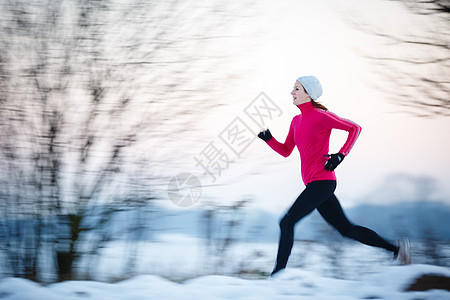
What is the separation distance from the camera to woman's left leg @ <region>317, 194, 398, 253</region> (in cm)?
314

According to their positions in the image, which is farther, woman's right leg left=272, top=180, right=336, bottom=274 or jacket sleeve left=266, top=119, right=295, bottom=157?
jacket sleeve left=266, top=119, right=295, bottom=157

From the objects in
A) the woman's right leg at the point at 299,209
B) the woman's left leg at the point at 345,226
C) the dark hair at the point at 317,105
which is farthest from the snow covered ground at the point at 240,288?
the dark hair at the point at 317,105

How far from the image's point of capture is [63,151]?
13.0ft

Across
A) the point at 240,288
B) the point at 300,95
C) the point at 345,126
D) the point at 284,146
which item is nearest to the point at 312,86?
the point at 300,95

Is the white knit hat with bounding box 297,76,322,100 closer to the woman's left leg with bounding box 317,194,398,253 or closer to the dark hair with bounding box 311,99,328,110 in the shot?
the dark hair with bounding box 311,99,328,110

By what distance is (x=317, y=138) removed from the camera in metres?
3.04

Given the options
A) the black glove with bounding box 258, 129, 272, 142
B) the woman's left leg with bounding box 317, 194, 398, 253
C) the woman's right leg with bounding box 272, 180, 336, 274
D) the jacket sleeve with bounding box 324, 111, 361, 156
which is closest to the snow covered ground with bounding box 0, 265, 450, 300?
the woman's right leg with bounding box 272, 180, 336, 274

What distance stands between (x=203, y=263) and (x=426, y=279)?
223 cm

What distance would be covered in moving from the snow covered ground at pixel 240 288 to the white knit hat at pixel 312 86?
4.38 ft

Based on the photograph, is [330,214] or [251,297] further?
[330,214]

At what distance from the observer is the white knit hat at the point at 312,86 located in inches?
121

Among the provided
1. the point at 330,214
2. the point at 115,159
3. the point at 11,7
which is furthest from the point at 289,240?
the point at 11,7

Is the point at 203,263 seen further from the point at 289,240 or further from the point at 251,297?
the point at 251,297

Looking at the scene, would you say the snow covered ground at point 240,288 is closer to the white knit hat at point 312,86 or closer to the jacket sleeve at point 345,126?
the jacket sleeve at point 345,126
